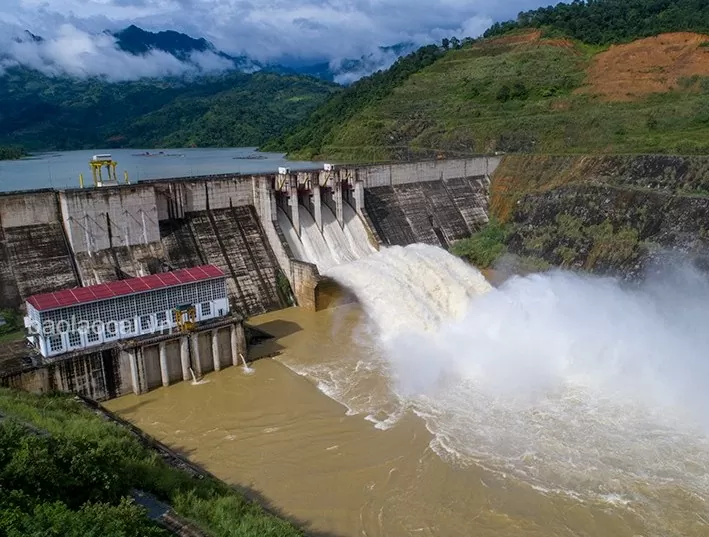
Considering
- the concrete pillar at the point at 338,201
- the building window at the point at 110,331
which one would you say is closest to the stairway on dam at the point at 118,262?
the building window at the point at 110,331

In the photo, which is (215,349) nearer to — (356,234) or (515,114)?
(356,234)

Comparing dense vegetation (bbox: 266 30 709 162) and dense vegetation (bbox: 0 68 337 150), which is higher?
dense vegetation (bbox: 0 68 337 150)

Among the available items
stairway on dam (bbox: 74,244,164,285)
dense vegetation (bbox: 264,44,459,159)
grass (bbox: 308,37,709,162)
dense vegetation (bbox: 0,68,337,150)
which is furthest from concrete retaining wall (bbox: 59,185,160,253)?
dense vegetation (bbox: 0,68,337,150)

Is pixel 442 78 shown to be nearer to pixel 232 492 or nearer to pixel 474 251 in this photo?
pixel 474 251

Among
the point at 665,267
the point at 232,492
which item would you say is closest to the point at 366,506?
the point at 232,492

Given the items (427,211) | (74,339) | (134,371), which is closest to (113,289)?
(74,339)

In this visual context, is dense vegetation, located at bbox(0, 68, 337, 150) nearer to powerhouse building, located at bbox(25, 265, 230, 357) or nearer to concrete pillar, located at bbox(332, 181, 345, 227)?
concrete pillar, located at bbox(332, 181, 345, 227)
